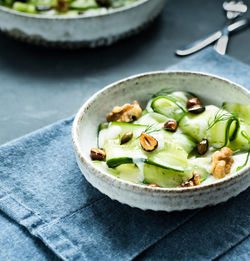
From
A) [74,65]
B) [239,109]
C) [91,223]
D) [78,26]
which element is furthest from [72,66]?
[91,223]

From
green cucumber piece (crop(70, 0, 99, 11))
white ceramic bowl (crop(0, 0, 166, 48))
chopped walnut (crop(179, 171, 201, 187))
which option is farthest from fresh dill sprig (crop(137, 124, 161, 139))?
green cucumber piece (crop(70, 0, 99, 11))

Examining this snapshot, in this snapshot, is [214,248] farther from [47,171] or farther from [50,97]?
[50,97]

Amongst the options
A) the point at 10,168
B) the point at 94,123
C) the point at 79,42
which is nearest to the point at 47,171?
the point at 10,168

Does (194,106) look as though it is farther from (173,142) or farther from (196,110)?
(173,142)

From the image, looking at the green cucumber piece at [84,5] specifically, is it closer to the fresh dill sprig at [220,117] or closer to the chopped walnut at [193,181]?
the fresh dill sprig at [220,117]

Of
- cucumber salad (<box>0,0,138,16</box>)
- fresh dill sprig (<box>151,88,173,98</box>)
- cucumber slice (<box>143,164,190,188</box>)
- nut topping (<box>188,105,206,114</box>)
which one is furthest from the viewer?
cucumber salad (<box>0,0,138,16</box>)

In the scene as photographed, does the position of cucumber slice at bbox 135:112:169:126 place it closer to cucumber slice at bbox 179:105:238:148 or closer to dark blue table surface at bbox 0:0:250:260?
cucumber slice at bbox 179:105:238:148
